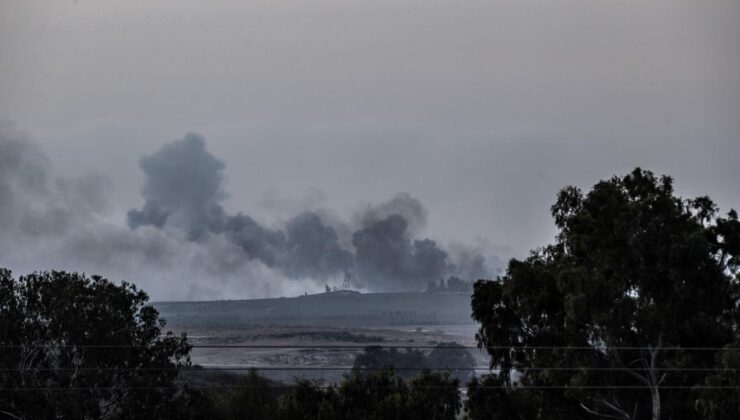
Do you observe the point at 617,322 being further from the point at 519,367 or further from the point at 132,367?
the point at 132,367

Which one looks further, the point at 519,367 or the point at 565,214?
the point at 565,214

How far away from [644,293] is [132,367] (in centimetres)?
1937

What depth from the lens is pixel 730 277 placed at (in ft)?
128

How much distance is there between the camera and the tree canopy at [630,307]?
1503 inches

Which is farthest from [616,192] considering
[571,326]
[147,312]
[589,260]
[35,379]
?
[35,379]

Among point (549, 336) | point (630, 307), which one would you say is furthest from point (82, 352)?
point (630, 307)

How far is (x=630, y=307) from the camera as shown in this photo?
127ft

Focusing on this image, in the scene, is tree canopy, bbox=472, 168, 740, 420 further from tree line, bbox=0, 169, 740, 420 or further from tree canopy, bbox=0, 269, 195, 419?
tree canopy, bbox=0, 269, 195, 419

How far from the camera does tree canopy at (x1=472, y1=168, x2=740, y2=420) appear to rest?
1503 inches

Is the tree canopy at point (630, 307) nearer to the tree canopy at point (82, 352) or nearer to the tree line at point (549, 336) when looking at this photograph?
the tree line at point (549, 336)

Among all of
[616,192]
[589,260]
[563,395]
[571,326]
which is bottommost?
[563,395]

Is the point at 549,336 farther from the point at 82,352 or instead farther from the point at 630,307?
the point at 82,352

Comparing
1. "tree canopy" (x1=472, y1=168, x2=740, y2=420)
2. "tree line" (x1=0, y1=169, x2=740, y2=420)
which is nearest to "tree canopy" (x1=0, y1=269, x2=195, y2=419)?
"tree line" (x1=0, y1=169, x2=740, y2=420)

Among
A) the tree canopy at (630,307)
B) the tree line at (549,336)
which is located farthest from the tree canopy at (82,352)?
the tree canopy at (630,307)
